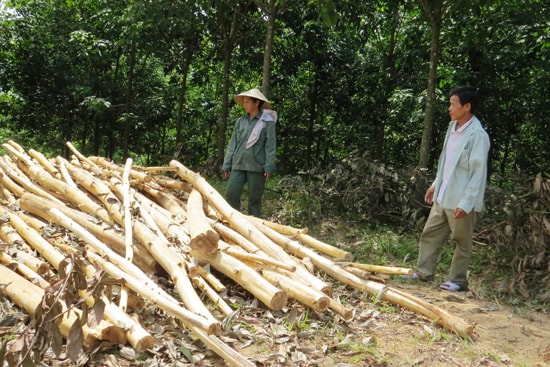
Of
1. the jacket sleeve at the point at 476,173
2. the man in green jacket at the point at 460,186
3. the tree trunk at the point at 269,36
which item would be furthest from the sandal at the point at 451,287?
the tree trunk at the point at 269,36

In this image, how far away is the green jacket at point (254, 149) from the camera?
18.0 ft

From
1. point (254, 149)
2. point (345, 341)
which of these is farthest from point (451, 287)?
point (254, 149)

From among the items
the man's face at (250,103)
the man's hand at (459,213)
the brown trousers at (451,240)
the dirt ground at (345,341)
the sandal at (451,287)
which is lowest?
the dirt ground at (345,341)

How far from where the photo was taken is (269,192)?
7.82 m

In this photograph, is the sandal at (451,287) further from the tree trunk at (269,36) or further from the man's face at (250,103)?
the tree trunk at (269,36)

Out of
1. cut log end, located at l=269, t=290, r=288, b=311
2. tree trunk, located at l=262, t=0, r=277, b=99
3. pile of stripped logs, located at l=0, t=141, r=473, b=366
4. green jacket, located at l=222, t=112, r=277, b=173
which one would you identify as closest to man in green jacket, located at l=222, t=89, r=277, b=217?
green jacket, located at l=222, t=112, r=277, b=173

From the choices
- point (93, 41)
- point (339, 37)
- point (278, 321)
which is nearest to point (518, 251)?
point (278, 321)

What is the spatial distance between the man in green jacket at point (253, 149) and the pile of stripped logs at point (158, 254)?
2.52 feet

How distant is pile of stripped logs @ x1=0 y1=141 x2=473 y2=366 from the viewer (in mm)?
2729

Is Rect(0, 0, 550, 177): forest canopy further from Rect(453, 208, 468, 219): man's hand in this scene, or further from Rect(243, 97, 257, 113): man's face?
Rect(453, 208, 468, 219): man's hand

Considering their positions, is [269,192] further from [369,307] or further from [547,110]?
[547,110]

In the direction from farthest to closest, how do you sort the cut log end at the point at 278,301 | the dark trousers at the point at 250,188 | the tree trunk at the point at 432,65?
Result: the tree trunk at the point at 432,65 < the dark trousers at the point at 250,188 < the cut log end at the point at 278,301

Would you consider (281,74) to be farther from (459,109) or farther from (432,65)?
(459,109)

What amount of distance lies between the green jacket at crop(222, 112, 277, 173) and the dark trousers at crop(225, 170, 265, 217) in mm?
93
